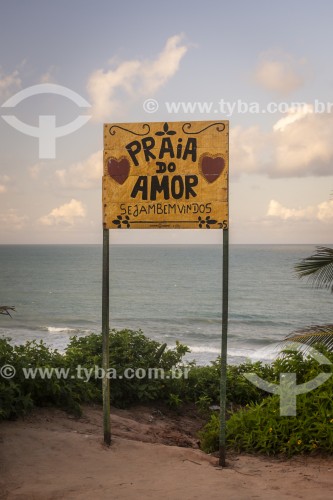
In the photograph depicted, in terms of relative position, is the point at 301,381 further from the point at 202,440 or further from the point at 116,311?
the point at 116,311

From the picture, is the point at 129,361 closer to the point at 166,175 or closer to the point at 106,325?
the point at 106,325

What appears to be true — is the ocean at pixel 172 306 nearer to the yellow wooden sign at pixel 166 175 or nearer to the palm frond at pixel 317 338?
the palm frond at pixel 317 338

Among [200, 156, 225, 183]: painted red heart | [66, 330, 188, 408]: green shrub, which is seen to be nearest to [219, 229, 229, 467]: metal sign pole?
[200, 156, 225, 183]: painted red heart

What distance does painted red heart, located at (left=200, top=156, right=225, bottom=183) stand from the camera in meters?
5.87

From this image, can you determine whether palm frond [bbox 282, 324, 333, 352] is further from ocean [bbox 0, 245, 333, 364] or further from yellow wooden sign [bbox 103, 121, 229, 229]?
ocean [bbox 0, 245, 333, 364]

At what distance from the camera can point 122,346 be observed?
8703mm

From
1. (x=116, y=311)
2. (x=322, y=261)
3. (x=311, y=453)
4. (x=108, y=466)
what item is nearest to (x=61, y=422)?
(x=108, y=466)

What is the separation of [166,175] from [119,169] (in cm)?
54

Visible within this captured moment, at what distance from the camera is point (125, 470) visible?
5.50 metres

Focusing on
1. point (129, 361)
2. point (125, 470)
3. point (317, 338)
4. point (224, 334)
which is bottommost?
point (125, 470)

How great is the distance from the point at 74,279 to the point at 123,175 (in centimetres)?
6844

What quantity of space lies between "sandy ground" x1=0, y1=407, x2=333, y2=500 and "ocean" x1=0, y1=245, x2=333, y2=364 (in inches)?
504

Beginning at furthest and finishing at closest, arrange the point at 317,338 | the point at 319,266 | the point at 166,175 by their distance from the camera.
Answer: the point at 319,266
the point at 317,338
the point at 166,175

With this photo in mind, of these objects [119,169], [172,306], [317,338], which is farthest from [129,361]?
[172,306]
